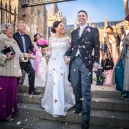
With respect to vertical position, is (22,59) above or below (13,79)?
above

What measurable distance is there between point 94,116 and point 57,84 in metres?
0.96

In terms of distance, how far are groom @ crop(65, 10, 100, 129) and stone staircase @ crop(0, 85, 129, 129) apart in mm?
360

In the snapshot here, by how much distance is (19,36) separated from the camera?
4.04m

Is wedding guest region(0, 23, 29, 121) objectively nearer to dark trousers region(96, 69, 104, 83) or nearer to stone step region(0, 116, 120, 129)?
stone step region(0, 116, 120, 129)

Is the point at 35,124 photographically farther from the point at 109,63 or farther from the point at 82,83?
the point at 109,63

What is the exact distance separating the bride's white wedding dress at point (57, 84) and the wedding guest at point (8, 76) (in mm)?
682

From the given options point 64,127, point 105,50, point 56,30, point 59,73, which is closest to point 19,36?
point 56,30

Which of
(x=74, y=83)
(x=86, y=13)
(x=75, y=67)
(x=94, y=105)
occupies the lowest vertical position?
(x=94, y=105)

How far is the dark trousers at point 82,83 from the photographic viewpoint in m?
2.83

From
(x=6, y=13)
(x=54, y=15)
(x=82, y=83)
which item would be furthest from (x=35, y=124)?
(x=54, y=15)

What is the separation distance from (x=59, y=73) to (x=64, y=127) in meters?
1.07

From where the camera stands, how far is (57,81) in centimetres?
335

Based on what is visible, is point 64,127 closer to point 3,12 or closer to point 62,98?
point 62,98

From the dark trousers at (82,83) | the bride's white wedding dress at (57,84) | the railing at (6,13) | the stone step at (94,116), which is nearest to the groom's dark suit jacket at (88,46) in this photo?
the dark trousers at (82,83)
